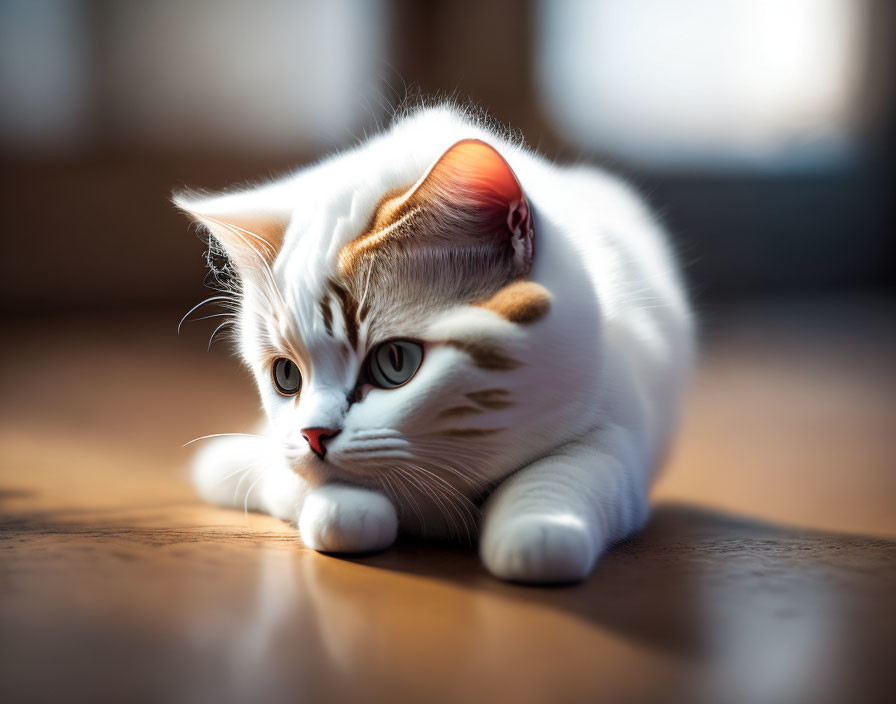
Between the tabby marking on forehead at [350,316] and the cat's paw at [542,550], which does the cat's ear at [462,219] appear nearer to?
the tabby marking on forehead at [350,316]

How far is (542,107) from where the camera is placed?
3.52 metres

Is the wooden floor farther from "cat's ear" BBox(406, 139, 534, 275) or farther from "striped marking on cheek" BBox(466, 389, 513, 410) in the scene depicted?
"cat's ear" BBox(406, 139, 534, 275)

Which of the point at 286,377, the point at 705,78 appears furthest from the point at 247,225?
the point at 705,78

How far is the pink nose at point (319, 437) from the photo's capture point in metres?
0.78

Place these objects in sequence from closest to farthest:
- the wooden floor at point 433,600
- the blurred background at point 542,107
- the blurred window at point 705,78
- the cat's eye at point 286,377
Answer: the wooden floor at point 433,600 → the cat's eye at point 286,377 → the blurred background at point 542,107 → the blurred window at point 705,78

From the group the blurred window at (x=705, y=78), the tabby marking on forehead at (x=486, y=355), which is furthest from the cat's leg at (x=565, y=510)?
the blurred window at (x=705, y=78)

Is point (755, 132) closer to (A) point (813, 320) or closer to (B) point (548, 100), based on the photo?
(B) point (548, 100)

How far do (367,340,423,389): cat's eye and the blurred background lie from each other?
96.2 inches

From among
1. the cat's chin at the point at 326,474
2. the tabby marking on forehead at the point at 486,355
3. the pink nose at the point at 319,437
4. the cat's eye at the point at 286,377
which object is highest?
the tabby marking on forehead at the point at 486,355

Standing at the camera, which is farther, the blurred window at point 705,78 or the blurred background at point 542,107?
the blurred window at point 705,78

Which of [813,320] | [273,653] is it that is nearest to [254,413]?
[273,653]

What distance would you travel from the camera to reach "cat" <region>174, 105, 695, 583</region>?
30.3 inches

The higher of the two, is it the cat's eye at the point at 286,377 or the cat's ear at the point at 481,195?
the cat's ear at the point at 481,195

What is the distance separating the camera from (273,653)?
25.4 inches
